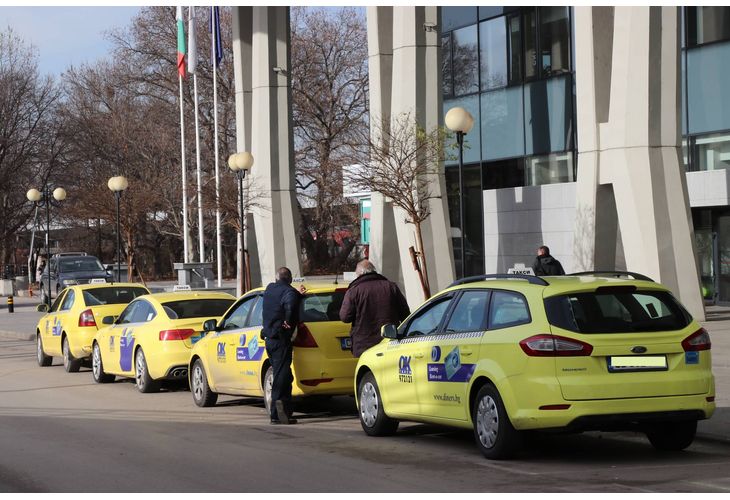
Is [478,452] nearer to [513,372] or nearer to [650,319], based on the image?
[513,372]

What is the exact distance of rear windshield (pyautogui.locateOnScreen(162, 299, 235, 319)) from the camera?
18.3m

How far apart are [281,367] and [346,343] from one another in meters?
0.89

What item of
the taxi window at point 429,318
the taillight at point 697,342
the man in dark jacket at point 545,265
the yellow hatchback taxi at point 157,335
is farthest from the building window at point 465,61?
the taillight at point 697,342

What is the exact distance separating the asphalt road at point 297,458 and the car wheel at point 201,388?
0.22m

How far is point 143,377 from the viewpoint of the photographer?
60.3 ft

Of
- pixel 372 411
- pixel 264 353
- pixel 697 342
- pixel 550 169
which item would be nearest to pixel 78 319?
pixel 264 353

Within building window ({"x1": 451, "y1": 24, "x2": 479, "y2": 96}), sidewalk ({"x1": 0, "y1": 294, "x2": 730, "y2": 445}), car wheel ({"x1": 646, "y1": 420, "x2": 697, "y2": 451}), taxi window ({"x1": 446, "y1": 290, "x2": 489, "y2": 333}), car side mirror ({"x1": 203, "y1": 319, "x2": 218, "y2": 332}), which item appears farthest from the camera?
building window ({"x1": 451, "y1": 24, "x2": 479, "y2": 96})

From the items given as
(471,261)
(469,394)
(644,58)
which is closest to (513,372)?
(469,394)

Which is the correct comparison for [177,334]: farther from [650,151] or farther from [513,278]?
[650,151]

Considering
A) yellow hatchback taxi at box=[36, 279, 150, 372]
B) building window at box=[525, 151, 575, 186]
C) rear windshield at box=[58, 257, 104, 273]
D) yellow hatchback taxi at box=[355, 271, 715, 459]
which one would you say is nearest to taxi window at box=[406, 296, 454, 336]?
yellow hatchback taxi at box=[355, 271, 715, 459]

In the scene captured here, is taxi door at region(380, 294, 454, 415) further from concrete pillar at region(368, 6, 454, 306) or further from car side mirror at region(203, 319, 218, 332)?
concrete pillar at region(368, 6, 454, 306)

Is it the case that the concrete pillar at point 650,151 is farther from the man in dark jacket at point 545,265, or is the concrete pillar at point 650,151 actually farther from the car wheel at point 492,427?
the car wheel at point 492,427

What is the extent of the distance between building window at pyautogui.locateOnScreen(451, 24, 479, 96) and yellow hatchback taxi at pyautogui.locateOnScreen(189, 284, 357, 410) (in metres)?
25.3

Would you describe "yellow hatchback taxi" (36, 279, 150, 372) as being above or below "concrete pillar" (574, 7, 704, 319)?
below
